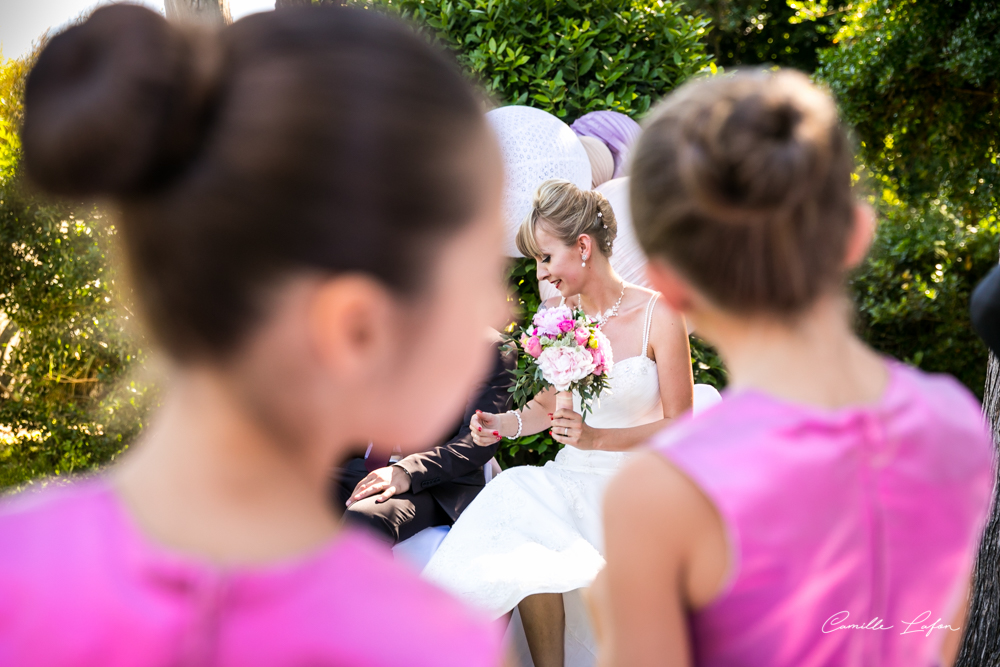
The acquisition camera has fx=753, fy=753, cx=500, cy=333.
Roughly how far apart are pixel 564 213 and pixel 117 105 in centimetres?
290

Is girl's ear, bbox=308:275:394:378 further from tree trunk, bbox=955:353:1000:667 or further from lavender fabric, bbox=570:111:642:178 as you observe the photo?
lavender fabric, bbox=570:111:642:178

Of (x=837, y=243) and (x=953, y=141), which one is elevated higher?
(x=837, y=243)

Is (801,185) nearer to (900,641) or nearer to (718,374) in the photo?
(900,641)

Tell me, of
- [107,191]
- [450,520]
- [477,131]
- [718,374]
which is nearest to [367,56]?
[477,131]

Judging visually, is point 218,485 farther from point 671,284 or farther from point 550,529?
point 550,529

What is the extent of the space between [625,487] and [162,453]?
1.84ft

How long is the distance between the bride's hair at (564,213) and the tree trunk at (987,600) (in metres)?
1.74

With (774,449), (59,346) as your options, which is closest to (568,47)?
(59,346)

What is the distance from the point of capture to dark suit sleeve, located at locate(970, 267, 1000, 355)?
4.43 ft

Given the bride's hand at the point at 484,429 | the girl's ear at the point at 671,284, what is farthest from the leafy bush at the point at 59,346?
the girl's ear at the point at 671,284

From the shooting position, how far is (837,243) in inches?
39.4

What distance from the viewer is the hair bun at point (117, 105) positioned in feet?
1.98

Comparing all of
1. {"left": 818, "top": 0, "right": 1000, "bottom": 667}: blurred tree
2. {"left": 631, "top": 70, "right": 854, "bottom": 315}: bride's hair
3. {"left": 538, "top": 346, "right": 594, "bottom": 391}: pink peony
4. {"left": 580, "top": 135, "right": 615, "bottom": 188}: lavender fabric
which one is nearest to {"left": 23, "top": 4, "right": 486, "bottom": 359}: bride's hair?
{"left": 631, "top": 70, "right": 854, "bottom": 315}: bride's hair
